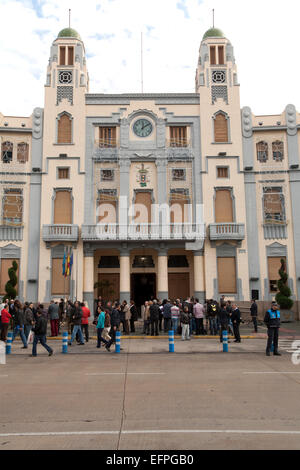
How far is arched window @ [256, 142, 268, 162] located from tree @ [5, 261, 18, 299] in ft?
63.4

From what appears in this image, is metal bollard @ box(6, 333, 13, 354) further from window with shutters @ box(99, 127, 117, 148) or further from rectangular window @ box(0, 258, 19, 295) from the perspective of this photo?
window with shutters @ box(99, 127, 117, 148)

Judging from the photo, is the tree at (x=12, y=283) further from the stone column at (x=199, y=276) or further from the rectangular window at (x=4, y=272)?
the stone column at (x=199, y=276)

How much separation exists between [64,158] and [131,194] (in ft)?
18.7

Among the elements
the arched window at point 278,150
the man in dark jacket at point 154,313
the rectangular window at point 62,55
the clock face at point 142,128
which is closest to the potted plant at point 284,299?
the arched window at point 278,150

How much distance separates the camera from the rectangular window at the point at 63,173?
28809 millimetres

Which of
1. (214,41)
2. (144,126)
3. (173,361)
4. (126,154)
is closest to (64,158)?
(126,154)

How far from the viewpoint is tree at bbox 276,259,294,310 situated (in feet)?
83.5

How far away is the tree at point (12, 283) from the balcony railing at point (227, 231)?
13.7 m

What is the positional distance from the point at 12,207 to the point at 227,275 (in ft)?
53.7

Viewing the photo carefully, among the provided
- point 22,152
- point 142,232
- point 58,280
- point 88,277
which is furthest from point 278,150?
point 22,152

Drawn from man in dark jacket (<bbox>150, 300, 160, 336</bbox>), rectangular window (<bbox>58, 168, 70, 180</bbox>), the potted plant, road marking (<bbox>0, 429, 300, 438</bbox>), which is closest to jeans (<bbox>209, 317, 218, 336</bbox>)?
man in dark jacket (<bbox>150, 300, 160, 336</bbox>)

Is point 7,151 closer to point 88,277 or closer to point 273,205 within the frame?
point 88,277

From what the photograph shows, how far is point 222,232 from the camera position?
90.5 feet

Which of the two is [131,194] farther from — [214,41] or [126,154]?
[214,41]
